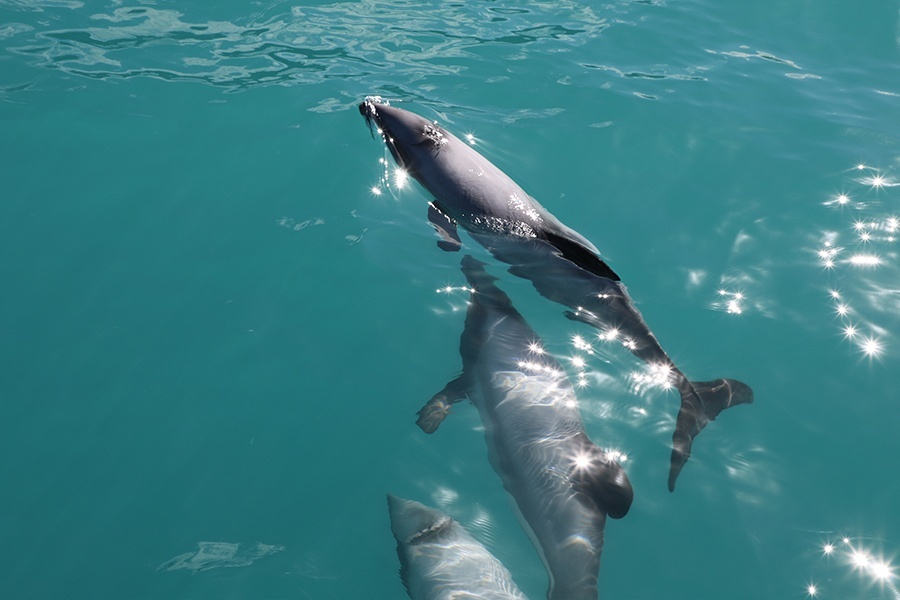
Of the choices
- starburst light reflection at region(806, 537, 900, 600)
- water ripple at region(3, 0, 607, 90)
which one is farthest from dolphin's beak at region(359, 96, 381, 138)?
starburst light reflection at region(806, 537, 900, 600)

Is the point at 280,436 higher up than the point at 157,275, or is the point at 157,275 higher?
the point at 157,275

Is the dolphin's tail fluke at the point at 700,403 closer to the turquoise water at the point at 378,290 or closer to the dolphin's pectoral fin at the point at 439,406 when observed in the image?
the turquoise water at the point at 378,290

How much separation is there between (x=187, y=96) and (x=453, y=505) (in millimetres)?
7665

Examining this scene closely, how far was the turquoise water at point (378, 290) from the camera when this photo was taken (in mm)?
6004

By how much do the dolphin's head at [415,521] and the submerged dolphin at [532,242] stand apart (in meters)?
2.00

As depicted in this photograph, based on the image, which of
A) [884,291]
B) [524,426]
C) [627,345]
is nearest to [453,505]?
[524,426]

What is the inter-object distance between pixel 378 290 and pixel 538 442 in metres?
2.65

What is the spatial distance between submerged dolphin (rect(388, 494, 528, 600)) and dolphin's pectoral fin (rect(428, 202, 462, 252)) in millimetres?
3024

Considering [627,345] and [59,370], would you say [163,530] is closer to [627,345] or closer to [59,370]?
[59,370]

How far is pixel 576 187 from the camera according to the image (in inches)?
→ 356

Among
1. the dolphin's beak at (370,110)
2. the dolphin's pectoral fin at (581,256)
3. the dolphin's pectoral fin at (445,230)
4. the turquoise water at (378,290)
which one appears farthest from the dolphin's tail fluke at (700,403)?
the dolphin's beak at (370,110)

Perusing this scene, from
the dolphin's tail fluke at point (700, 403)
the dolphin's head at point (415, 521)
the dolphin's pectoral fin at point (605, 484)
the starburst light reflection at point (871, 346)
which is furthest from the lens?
the starburst light reflection at point (871, 346)

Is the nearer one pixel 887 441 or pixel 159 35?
pixel 887 441

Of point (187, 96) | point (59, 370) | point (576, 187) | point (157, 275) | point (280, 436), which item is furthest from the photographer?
point (187, 96)
